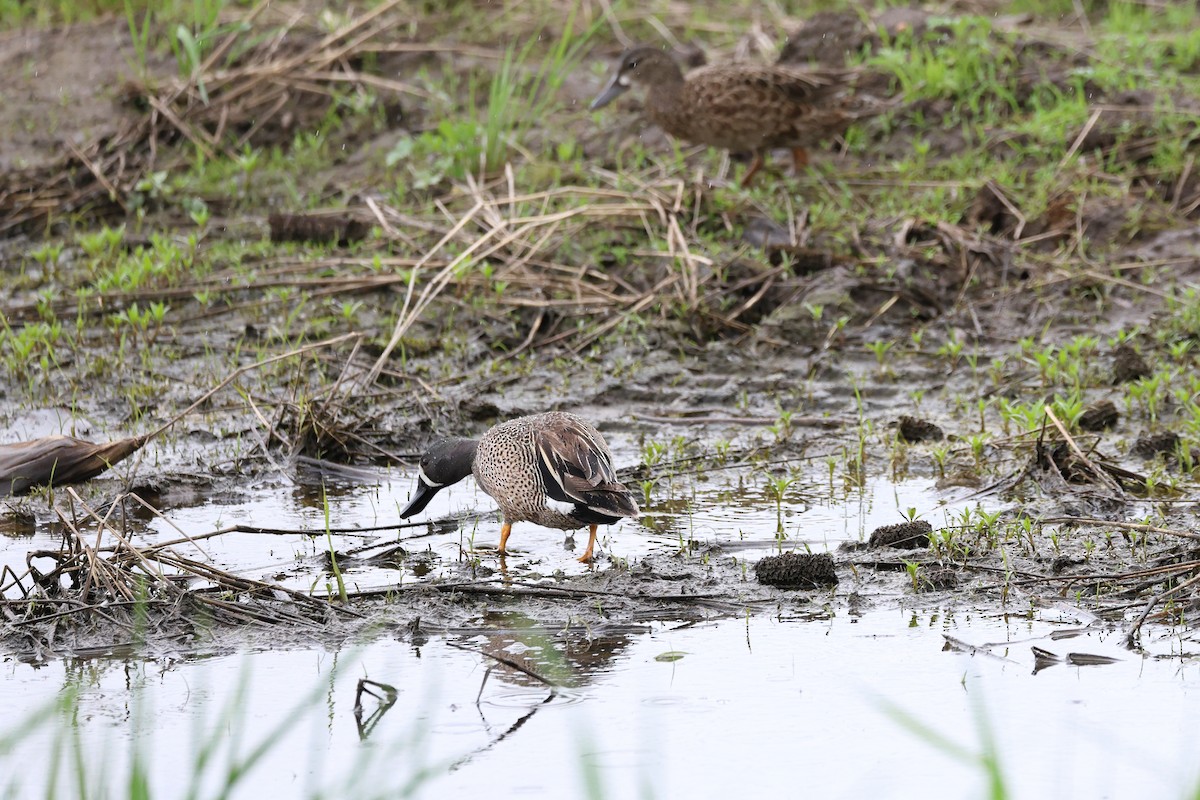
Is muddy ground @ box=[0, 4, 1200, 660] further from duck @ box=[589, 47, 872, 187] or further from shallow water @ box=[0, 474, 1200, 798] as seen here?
duck @ box=[589, 47, 872, 187]

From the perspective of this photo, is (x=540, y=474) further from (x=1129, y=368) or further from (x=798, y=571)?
(x=1129, y=368)

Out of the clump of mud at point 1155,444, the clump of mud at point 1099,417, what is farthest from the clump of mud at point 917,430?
the clump of mud at point 1155,444

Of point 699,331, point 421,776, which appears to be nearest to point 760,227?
point 699,331

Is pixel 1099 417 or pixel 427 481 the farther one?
pixel 1099 417

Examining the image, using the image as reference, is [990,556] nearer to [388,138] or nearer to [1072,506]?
[1072,506]

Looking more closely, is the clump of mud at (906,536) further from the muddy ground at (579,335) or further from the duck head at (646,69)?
the duck head at (646,69)

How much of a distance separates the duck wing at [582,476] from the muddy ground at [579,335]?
0.73 feet

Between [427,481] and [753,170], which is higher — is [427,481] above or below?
below

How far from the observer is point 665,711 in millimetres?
3830

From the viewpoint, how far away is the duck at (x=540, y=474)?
189 inches

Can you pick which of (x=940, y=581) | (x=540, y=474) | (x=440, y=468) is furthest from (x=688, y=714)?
(x=440, y=468)

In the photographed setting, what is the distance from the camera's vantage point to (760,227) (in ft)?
27.0

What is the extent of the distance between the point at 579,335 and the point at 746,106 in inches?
73.5

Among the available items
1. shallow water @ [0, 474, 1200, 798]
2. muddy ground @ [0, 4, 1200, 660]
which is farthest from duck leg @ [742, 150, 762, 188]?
shallow water @ [0, 474, 1200, 798]
